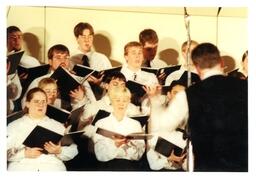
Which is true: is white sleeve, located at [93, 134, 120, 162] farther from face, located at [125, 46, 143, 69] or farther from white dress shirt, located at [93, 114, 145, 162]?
face, located at [125, 46, 143, 69]

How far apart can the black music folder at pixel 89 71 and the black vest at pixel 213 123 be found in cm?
26

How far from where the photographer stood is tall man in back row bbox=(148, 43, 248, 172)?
1.33 meters

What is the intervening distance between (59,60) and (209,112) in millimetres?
526

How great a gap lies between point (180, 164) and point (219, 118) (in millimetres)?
201

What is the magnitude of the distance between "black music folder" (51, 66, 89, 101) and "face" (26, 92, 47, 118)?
0.07 meters

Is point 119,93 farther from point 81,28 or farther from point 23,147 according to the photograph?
point 23,147

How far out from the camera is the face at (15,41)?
1.31 m

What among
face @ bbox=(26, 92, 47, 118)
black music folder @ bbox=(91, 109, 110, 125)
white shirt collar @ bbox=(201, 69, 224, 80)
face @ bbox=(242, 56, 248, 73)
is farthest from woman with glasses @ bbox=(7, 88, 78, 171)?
face @ bbox=(242, 56, 248, 73)

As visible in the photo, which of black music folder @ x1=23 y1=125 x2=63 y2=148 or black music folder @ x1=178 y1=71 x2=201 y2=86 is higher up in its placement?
black music folder @ x1=178 y1=71 x2=201 y2=86

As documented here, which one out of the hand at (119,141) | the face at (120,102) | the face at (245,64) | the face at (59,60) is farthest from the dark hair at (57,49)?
the face at (245,64)

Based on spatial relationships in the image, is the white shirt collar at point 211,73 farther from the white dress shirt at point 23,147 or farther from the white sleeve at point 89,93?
the white dress shirt at point 23,147

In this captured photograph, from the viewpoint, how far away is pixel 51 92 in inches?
51.5

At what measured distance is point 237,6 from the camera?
1.34 meters
